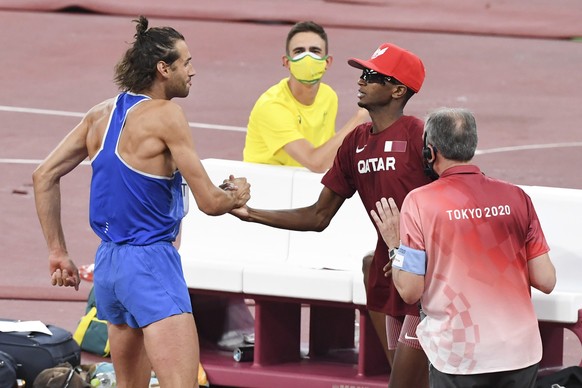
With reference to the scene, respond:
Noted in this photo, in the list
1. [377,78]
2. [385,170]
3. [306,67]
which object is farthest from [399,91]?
[306,67]

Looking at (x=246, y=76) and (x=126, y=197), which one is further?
(x=246, y=76)

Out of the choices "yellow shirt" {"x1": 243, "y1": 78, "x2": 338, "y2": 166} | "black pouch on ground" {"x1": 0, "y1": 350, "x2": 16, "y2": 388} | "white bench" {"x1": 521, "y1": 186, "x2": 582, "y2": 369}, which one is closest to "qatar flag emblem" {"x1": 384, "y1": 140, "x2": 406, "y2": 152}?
"white bench" {"x1": 521, "y1": 186, "x2": 582, "y2": 369}

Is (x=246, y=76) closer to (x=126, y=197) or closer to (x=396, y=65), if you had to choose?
Result: (x=396, y=65)

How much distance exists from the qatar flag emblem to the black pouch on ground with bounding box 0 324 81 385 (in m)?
2.46

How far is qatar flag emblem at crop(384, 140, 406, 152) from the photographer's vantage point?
666 centimetres

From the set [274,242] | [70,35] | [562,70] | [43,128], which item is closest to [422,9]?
[562,70]

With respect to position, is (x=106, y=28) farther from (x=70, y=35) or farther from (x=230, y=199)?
(x=230, y=199)

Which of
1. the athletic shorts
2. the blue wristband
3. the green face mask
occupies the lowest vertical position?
the athletic shorts

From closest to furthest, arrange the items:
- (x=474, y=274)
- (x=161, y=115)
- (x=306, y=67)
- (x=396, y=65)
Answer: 1. (x=474, y=274)
2. (x=161, y=115)
3. (x=396, y=65)
4. (x=306, y=67)

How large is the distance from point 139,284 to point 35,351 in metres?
1.69

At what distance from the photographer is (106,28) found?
1934 centimetres

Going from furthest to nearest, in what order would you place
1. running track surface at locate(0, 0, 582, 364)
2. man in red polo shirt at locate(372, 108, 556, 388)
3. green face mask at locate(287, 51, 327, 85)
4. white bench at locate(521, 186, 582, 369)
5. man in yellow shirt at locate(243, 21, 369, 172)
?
running track surface at locate(0, 0, 582, 364) < green face mask at locate(287, 51, 327, 85) < man in yellow shirt at locate(243, 21, 369, 172) < white bench at locate(521, 186, 582, 369) < man in red polo shirt at locate(372, 108, 556, 388)

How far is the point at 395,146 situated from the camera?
263 inches

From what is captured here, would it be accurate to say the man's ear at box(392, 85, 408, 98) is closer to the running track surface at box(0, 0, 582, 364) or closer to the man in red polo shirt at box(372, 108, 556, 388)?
the man in red polo shirt at box(372, 108, 556, 388)
